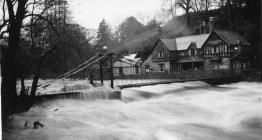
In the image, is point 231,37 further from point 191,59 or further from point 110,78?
point 110,78

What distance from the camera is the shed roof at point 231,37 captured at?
17344 millimetres

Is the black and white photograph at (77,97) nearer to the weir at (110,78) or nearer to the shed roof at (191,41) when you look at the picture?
the weir at (110,78)

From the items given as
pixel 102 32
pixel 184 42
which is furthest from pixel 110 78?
pixel 184 42

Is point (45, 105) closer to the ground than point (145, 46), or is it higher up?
closer to the ground

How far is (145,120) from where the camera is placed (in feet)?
16.6

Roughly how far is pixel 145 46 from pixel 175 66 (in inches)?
109

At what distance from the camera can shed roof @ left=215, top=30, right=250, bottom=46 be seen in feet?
56.9

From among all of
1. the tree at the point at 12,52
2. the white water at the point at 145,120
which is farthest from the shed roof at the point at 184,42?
the tree at the point at 12,52

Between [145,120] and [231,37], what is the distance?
1468cm

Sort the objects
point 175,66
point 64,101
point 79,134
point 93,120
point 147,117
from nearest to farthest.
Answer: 1. point 79,134
2. point 93,120
3. point 147,117
4. point 64,101
5. point 175,66

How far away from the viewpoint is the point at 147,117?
531 cm

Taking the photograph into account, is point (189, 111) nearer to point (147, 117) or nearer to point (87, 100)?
point (147, 117)

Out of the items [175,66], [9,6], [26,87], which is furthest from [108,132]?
[175,66]

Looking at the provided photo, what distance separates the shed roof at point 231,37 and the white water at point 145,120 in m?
10.9
